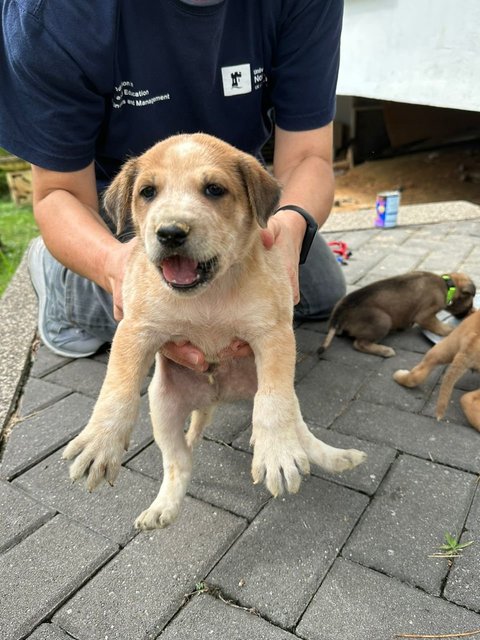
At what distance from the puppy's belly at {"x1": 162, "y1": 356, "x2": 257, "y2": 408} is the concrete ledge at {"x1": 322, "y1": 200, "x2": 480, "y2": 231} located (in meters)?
4.40

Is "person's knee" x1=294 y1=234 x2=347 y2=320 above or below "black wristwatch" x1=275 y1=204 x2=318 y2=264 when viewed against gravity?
below

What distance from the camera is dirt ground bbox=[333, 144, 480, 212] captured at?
32.8 feet

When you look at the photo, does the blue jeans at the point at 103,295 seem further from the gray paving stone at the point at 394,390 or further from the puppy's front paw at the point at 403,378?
the puppy's front paw at the point at 403,378

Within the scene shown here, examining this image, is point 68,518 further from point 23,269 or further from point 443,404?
point 23,269

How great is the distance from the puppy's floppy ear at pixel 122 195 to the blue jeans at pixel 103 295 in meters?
1.18

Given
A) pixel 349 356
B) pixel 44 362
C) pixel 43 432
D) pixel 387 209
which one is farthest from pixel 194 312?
pixel 387 209

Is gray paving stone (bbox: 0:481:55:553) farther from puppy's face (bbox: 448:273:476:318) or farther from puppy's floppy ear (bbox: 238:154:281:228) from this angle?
puppy's face (bbox: 448:273:476:318)

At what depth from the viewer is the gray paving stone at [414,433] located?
2605mm

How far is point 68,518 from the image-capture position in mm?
2326

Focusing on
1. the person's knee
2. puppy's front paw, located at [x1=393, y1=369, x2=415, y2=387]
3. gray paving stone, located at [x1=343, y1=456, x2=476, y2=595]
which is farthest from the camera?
the person's knee

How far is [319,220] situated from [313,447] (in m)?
1.56

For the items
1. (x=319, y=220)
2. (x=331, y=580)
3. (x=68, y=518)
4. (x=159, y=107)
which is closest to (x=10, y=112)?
(x=159, y=107)

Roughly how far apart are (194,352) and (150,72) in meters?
1.60

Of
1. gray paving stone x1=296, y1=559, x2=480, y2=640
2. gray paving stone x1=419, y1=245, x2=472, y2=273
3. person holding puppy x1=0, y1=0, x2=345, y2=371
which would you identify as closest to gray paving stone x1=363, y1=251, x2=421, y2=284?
gray paving stone x1=419, y1=245, x2=472, y2=273
